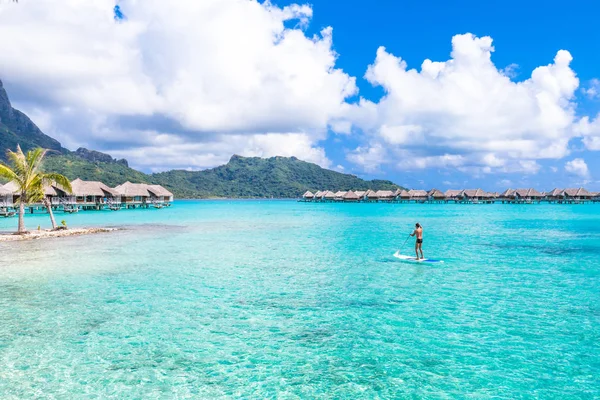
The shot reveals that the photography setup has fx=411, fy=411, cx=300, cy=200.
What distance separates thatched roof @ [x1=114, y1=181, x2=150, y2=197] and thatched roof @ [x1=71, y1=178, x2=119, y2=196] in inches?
93.7

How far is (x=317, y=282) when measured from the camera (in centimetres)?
1390

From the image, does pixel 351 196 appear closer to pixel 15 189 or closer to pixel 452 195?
pixel 452 195

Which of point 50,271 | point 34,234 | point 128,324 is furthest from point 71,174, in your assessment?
point 128,324

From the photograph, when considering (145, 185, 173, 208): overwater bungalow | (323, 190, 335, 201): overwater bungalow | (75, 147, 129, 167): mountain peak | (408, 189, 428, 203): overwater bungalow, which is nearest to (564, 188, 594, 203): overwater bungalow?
(408, 189, 428, 203): overwater bungalow

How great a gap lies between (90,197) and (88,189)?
3863 mm

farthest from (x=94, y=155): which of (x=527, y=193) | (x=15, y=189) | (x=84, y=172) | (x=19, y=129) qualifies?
(x=527, y=193)

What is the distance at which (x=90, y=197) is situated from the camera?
226 feet

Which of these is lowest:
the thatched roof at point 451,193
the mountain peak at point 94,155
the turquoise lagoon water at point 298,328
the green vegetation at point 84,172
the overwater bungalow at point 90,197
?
the turquoise lagoon water at point 298,328

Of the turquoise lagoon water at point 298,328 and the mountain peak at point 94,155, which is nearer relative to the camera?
the turquoise lagoon water at point 298,328

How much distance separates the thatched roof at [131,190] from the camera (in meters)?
73.9

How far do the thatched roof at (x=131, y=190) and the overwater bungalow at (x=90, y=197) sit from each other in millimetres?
1677

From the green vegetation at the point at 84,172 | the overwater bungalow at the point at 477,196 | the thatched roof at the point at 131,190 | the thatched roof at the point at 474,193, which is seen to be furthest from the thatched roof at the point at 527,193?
the green vegetation at the point at 84,172

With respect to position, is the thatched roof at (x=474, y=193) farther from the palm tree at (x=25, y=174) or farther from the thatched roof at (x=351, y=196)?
the palm tree at (x=25, y=174)

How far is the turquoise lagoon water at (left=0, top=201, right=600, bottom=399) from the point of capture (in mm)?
6484
